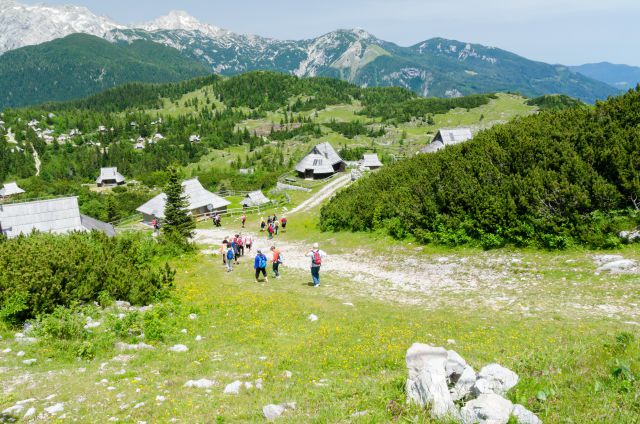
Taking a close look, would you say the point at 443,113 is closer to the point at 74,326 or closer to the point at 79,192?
the point at 79,192

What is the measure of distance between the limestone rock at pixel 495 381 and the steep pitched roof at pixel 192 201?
59226mm

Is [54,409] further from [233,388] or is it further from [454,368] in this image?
[454,368]

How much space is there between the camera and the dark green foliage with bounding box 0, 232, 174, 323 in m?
14.1

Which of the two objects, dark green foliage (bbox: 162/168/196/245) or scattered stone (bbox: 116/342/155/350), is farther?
dark green foliage (bbox: 162/168/196/245)

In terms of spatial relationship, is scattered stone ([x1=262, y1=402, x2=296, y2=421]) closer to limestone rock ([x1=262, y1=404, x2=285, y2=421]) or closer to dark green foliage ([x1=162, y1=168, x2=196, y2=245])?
limestone rock ([x1=262, y1=404, x2=285, y2=421])

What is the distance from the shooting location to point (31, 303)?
1410 cm

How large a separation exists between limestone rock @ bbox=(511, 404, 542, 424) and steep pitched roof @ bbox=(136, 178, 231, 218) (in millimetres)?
60160

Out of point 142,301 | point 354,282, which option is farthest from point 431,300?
point 142,301

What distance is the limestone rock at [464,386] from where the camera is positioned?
694 centimetres

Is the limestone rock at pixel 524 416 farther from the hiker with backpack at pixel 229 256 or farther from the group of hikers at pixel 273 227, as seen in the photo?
the group of hikers at pixel 273 227

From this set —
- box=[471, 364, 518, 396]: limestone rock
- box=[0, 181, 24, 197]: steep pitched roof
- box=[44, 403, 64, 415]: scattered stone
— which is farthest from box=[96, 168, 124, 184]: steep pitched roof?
box=[471, 364, 518, 396]: limestone rock

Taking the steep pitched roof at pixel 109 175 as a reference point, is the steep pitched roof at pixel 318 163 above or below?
above

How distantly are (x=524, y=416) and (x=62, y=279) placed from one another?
16059 mm

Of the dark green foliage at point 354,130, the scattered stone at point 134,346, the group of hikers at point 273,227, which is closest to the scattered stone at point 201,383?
the scattered stone at point 134,346
